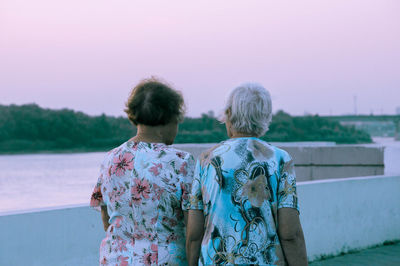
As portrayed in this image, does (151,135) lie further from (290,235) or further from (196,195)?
(290,235)

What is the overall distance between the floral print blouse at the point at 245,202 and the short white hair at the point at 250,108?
0.10 meters

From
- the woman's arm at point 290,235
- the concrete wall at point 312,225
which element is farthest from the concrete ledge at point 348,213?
Answer: the woman's arm at point 290,235

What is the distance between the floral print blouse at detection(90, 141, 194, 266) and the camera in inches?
100

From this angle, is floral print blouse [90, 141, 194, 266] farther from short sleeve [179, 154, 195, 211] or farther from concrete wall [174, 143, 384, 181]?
concrete wall [174, 143, 384, 181]

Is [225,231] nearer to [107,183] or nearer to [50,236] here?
[107,183]

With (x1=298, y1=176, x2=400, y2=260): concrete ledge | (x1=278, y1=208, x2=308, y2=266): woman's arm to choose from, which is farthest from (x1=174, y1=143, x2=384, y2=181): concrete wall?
(x1=278, y1=208, x2=308, y2=266): woman's arm

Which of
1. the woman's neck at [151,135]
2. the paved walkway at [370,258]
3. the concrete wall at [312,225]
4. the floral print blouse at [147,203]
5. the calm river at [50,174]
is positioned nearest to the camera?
the floral print blouse at [147,203]

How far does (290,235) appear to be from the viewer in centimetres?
244

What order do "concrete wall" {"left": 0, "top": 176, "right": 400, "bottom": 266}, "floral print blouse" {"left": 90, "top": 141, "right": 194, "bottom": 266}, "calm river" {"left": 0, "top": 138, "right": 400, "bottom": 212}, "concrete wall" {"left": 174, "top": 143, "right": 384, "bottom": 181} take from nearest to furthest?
"floral print blouse" {"left": 90, "top": 141, "right": 194, "bottom": 266}, "concrete wall" {"left": 0, "top": 176, "right": 400, "bottom": 266}, "concrete wall" {"left": 174, "top": 143, "right": 384, "bottom": 181}, "calm river" {"left": 0, "top": 138, "right": 400, "bottom": 212}

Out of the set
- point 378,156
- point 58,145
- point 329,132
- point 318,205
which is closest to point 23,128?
point 58,145

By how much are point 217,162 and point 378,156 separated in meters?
9.00

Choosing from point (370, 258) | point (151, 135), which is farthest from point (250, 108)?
point (370, 258)

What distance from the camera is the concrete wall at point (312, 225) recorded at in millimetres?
4059

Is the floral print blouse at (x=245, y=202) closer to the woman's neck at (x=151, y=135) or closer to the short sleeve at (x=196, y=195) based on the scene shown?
the short sleeve at (x=196, y=195)
